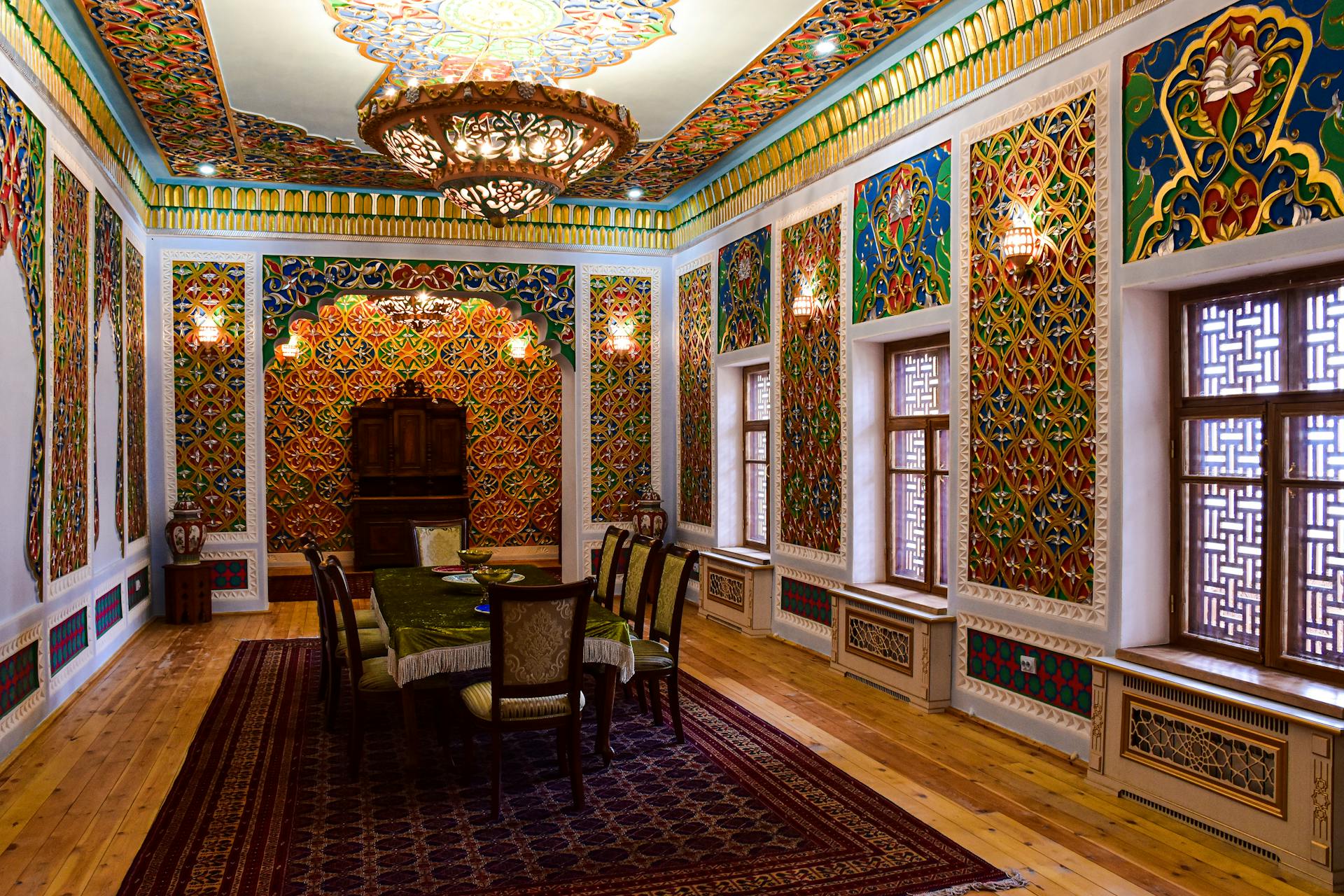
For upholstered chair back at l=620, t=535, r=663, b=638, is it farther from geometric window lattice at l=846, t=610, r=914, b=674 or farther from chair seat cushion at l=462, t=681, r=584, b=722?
geometric window lattice at l=846, t=610, r=914, b=674

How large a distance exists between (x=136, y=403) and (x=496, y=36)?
4.51 m

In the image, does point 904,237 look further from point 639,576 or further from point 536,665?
point 536,665

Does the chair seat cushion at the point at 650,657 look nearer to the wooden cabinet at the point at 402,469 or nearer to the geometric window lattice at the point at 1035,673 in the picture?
the geometric window lattice at the point at 1035,673

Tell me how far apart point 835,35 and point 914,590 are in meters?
3.30

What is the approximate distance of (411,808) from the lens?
13.6ft

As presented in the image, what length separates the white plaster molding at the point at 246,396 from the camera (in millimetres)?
8781

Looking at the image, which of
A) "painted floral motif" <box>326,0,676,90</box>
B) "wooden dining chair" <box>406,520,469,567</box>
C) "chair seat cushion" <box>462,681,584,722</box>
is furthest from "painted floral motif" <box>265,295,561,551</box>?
"chair seat cushion" <box>462,681,584,722</box>

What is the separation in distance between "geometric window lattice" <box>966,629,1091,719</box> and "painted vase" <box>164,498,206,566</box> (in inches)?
250

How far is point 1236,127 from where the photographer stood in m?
3.91

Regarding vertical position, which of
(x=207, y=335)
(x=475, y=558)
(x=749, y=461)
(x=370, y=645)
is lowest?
(x=370, y=645)

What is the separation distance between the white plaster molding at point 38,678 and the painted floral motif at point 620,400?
5.04m

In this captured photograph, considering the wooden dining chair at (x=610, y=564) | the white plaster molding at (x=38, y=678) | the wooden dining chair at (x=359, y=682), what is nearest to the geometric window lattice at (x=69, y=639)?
the white plaster molding at (x=38, y=678)

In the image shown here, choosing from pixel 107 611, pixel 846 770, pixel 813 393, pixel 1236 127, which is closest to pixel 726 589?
pixel 813 393

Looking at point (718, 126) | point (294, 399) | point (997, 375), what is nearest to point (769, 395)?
point (718, 126)
